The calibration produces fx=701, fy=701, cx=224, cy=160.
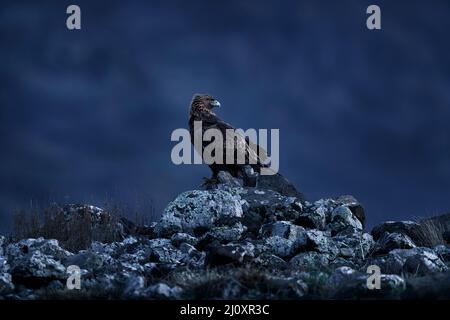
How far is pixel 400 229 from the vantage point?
17.0 m

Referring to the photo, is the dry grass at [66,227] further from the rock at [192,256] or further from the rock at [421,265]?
the rock at [421,265]

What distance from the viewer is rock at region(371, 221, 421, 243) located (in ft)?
55.4

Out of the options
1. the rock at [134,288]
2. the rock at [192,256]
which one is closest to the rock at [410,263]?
the rock at [192,256]

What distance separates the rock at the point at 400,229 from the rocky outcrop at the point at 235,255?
0.09 feet

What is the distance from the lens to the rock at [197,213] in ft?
54.6

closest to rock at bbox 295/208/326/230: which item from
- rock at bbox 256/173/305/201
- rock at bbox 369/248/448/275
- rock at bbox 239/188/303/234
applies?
rock at bbox 239/188/303/234

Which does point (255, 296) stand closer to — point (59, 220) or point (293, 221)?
point (293, 221)

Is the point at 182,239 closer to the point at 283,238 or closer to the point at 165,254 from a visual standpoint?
the point at 165,254

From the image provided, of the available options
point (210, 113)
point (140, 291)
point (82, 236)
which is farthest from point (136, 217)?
point (140, 291)

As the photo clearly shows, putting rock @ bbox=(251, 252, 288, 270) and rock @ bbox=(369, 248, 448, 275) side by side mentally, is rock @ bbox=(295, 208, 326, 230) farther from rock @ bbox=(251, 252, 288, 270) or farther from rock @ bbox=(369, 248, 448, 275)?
rock @ bbox=(369, 248, 448, 275)

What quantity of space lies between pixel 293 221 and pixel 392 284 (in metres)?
7.84

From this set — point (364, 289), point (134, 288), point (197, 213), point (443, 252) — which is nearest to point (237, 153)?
point (197, 213)

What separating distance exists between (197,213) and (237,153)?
8.82 ft
